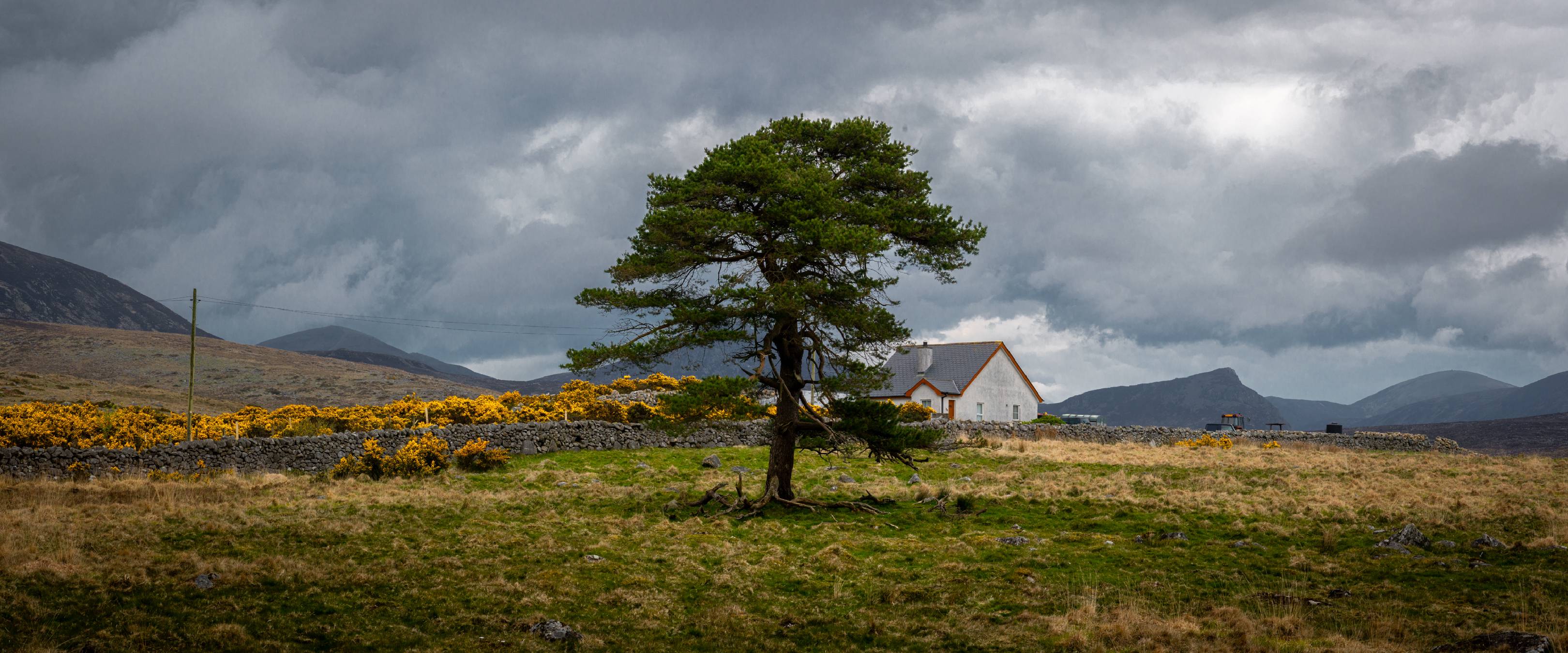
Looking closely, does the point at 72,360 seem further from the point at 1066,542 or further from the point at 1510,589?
the point at 1510,589

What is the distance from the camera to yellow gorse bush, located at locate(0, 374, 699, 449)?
2744 centimetres

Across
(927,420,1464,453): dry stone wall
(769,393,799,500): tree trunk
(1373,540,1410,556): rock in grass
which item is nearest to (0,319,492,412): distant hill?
(927,420,1464,453): dry stone wall

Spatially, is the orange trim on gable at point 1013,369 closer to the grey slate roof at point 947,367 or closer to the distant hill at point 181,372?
the grey slate roof at point 947,367

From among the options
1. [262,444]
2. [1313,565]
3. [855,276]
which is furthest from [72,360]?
[1313,565]

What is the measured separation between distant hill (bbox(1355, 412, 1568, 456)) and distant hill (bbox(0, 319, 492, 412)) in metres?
96.2

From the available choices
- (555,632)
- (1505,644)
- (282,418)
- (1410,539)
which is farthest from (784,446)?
(282,418)

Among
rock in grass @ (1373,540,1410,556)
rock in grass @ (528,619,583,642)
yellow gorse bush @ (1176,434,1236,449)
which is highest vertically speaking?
yellow gorse bush @ (1176,434,1236,449)

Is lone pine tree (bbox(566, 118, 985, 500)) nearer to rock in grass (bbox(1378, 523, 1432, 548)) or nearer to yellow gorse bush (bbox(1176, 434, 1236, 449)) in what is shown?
rock in grass (bbox(1378, 523, 1432, 548))

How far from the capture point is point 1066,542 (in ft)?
60.2

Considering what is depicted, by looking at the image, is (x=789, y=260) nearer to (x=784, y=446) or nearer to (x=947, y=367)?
(x=784, y=446)

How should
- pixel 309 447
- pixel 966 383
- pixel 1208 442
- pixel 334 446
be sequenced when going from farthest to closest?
1. pixel 966 383
2. pixel 1208 442
3. pixel 334 446
4. pixel 309 447

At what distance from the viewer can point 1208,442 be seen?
50.0 meters

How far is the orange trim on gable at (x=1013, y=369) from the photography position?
217 ft

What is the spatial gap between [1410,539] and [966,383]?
49.1 metres
